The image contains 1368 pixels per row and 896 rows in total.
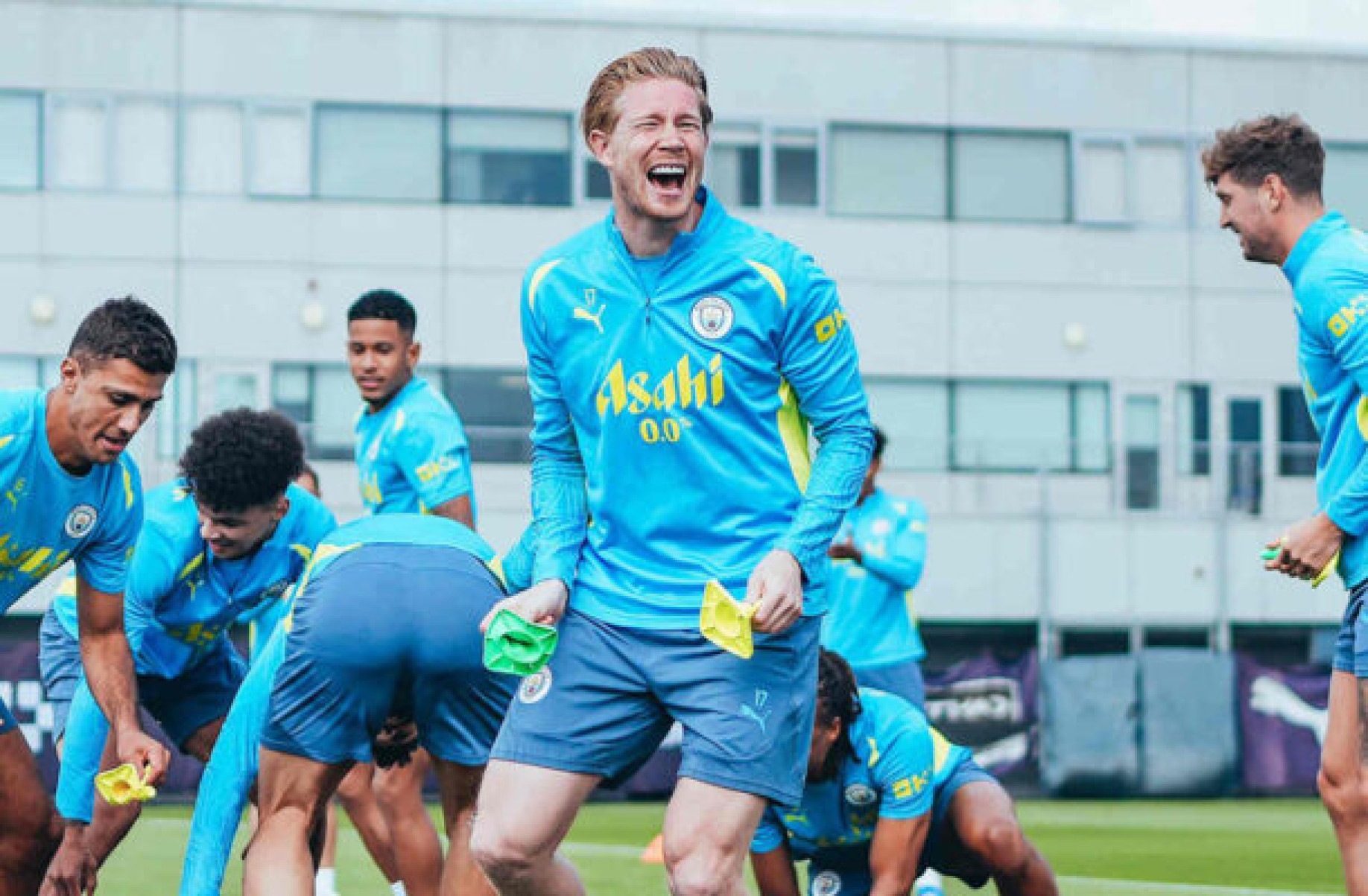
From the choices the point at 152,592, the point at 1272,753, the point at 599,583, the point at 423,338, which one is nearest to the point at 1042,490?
the point at 1272,753

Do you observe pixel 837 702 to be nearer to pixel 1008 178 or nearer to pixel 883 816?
pixel 883 816

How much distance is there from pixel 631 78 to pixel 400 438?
13.3 feet

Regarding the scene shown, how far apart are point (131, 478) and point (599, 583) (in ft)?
5.85

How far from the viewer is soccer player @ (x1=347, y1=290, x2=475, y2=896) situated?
29.9ft

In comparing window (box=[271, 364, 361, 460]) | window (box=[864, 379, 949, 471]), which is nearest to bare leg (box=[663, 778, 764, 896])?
window (box=[271, 364, 361, 460])

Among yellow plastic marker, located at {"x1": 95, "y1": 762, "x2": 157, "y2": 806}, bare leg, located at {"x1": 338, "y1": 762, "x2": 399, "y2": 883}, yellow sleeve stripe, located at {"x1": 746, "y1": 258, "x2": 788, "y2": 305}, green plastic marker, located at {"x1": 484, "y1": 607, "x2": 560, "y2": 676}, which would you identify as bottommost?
bare leg, located at {"x1": 338, "y1": 762, "x2": 399, "y2": 883}

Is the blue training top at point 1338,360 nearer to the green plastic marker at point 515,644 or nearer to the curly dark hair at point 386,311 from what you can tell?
the green plastic marker at point 515,644

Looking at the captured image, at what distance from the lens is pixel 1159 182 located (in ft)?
100

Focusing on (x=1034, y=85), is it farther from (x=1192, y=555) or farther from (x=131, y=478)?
(x=131, y=478)

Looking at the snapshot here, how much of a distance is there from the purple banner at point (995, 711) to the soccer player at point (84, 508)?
593 inches

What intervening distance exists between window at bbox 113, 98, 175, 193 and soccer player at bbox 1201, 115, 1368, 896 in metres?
22.8

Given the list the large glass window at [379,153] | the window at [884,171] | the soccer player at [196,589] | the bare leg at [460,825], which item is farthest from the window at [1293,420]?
the bare leg at [460,825]

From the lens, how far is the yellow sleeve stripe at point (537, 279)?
18.6 feet

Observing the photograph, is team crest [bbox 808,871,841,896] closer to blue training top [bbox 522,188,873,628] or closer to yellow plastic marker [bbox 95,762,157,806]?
blue training top [bbox 522,188,873,628]
